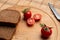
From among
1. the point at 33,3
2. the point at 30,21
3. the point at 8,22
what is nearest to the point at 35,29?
the point at 30,21

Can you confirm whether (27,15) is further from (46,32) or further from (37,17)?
(46,32)

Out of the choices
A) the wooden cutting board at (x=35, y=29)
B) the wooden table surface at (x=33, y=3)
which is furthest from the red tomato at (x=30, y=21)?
the wooden table surface at (x=33, y=3)

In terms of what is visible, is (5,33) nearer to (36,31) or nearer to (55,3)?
(36,31)

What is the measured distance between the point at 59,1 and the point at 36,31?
0.41 meters

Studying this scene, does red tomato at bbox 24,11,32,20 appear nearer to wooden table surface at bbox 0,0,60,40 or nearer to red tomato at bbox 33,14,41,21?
red tomato at bbox 33,14,41,21

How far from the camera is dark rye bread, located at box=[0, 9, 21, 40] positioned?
0.95 m

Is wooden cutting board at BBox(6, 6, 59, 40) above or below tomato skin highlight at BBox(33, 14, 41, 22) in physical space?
below

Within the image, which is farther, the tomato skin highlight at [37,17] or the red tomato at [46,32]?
the tomato skin highlight at [37,17]

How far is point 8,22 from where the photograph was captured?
3.28ft

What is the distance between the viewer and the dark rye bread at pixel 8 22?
950 millimetres

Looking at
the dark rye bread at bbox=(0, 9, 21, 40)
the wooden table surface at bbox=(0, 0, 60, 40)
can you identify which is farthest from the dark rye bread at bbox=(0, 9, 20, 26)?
the wooden table surface at bbox=(0, 0, 60, 40)

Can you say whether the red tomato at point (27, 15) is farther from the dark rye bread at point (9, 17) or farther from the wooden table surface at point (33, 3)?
the wooden table surface at point (33, 3)

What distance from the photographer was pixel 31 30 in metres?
1.01

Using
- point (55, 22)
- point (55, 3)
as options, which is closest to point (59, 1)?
point (55, 3)
